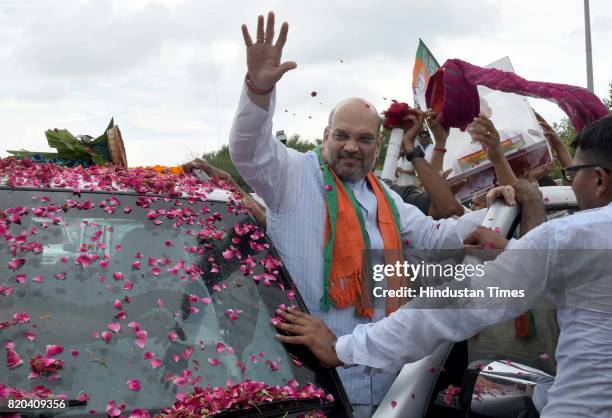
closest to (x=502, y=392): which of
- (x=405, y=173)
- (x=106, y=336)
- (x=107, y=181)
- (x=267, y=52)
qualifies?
(x=106, y=336)

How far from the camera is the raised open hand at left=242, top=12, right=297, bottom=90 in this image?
113 inches

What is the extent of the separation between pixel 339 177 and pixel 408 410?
1.34 m

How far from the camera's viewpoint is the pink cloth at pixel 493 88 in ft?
13.0

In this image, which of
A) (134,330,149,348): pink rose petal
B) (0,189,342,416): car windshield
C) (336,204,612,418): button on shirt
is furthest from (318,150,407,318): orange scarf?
(134,330,149,348): pink rose petal

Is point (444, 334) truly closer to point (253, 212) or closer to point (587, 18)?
point (253, 212)

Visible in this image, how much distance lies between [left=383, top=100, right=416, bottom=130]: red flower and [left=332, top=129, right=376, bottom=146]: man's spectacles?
0.91 m

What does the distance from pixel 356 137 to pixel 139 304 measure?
1.52 meters

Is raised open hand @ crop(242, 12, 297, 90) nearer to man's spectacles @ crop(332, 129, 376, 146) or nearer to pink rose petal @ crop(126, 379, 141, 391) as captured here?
man's spectacles @ crop(332, 129, 376, 146)

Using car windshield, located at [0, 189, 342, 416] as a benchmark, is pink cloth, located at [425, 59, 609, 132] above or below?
above

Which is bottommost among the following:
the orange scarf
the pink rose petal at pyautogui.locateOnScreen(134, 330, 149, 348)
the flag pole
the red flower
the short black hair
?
the pink rose petal at pyautogui.locateOnScreen(134, 330, 149, 348)

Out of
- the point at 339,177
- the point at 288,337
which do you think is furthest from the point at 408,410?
the point at 339,177

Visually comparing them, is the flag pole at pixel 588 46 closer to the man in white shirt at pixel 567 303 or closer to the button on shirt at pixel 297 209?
the button on shirt at pixel 297 209

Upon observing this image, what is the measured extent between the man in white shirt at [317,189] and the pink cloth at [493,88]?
2.26ft

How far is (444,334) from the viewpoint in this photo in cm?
238
